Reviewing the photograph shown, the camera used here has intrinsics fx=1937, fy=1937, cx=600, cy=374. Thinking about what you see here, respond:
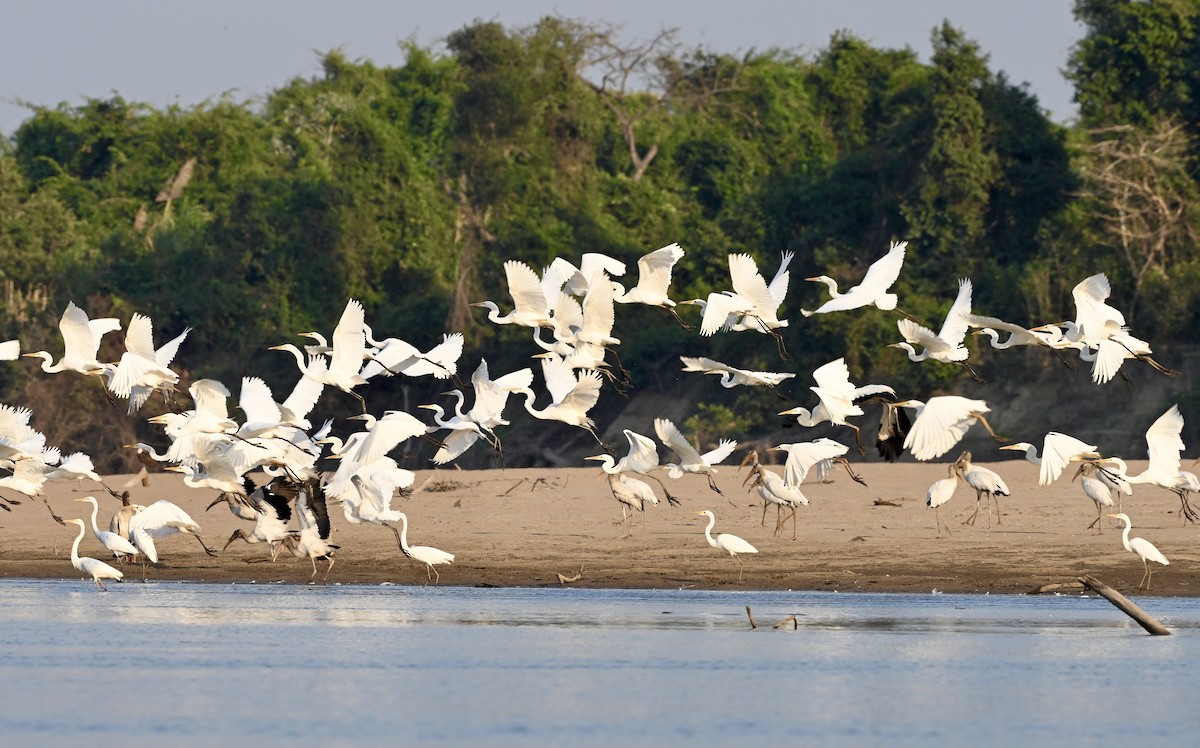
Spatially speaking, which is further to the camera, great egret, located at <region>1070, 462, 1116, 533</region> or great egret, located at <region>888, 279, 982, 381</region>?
great egret, located at <region>1070, 462, 1116, 533</region>

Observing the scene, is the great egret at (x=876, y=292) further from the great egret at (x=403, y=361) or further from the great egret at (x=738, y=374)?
Answer: the great egret at (x=403, y=361)

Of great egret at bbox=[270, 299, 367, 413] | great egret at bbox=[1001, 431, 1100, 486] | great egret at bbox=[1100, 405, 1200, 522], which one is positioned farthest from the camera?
great egret at bbox=[270, 299, 367, 413]

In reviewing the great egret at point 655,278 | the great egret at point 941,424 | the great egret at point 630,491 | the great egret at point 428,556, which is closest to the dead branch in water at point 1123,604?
the great egret at point 941,424

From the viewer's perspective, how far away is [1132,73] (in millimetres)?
31516

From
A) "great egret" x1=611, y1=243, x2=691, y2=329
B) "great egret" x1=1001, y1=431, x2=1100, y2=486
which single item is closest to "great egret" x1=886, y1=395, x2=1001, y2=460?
"great egret" x1=1001, y1=431, x2=1100, y2=486

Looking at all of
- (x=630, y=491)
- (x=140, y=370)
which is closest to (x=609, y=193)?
(x=630, y=491)

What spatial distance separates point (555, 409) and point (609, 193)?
20.2m

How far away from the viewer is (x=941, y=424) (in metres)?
15.8

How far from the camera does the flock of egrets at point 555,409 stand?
16922mm

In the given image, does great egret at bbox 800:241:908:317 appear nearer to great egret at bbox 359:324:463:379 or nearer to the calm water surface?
the calm water surface

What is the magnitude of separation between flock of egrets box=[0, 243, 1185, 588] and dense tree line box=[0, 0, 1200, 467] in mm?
10964

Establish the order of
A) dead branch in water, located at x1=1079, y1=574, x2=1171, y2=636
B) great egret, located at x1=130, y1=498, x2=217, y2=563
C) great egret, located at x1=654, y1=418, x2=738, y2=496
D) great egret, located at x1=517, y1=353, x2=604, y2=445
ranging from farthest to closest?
great egret, located at x1=130, y1=498, x2=217, y2=563
great egret, located at x1=654, y1=418, x2=738, y2=496
great egret, located at x1=517, y1=353, x2=604, y2=445
dead branch in water, located at x1=1079, y1=574, x2=1171, y2=636

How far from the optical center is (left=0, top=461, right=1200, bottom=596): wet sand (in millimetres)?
18094

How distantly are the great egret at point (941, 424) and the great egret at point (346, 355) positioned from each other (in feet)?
16.8
